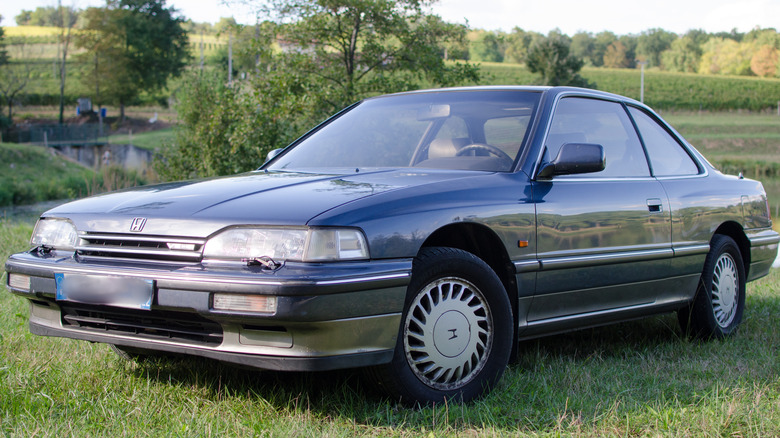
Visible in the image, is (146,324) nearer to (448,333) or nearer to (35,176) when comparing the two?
(448,333)

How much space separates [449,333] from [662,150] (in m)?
2.28

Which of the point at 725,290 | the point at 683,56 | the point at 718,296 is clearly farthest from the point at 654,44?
the point at 718,296

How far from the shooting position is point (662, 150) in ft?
15.2

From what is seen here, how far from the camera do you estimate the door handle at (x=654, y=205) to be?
410 centimetres

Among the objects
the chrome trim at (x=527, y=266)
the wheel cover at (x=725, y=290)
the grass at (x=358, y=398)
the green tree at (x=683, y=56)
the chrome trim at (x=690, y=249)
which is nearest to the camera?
the grass at (x=358, y=398)

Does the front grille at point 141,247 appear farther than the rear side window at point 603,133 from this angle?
No

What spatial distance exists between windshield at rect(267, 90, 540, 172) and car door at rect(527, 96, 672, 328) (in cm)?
22

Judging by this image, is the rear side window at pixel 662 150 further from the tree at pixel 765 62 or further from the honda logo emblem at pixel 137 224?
the tree at pixel 765 62

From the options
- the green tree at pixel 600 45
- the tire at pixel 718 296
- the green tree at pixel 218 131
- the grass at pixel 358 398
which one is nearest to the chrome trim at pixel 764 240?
the tire at pixel 718 296

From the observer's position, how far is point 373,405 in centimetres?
302

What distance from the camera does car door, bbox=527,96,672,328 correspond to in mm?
3555

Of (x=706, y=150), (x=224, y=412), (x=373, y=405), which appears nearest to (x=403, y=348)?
(x=373, y=405)

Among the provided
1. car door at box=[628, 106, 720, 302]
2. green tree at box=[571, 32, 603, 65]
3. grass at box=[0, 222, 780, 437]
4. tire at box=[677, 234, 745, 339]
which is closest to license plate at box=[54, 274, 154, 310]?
grass at box=[0, 222, 780, 437]

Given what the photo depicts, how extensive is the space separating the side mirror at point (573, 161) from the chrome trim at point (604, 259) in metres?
0.40
